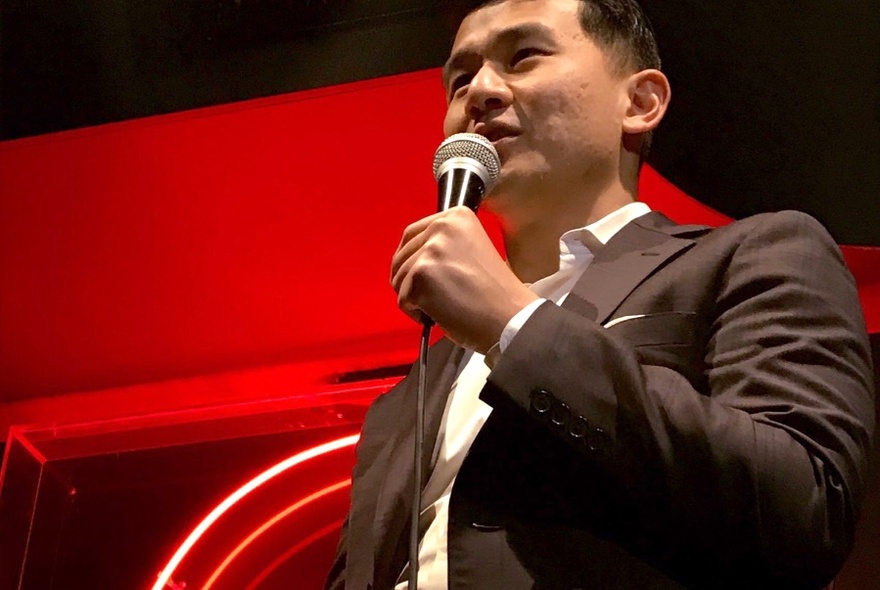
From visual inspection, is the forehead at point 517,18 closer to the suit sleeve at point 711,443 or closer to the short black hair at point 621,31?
the short black hair at point 621,31

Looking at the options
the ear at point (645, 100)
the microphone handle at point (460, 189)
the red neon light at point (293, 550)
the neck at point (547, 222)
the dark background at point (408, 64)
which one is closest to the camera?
the microphone handle at point (460, 189)

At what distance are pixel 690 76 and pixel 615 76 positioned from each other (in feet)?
2.23

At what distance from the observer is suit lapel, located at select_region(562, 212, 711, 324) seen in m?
1.21

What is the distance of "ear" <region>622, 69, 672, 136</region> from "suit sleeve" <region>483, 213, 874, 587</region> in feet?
2.24

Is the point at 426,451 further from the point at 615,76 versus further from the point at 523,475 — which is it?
the point at 615,76

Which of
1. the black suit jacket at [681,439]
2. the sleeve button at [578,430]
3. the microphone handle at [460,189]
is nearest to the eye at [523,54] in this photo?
the microphone handle at [460,189]

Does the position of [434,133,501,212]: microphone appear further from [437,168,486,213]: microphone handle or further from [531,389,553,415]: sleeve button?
[531,389,553,415]: sleeve button

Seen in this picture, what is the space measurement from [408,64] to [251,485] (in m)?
1.14

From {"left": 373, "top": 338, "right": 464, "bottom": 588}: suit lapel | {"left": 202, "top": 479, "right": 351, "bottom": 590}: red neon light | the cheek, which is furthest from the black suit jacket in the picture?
{"left": 202, "top": 479, "right": 351, "bottom": 590}: red neon light

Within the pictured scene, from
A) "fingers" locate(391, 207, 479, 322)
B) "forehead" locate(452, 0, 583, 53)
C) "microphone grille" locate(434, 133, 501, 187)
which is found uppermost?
"forehead" locate(452, 0, 583, 53)

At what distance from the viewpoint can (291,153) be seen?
2270mm

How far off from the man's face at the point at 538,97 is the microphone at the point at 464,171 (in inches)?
9.3

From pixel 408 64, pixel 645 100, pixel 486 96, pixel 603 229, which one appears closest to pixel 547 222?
pixel 603 229

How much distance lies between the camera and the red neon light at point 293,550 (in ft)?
8.00
